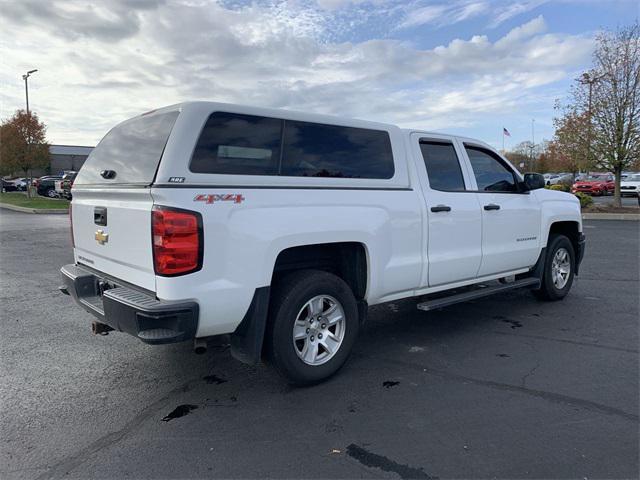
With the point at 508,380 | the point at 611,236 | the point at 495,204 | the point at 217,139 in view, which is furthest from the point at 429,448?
the point at 611,236

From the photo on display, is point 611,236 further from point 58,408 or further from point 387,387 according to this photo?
point 58,408

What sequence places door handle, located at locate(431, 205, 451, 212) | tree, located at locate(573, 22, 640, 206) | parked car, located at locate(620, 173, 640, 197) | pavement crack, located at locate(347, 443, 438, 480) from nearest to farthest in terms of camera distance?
1. pavement crack, located at locate(347, 443, 438, 480)
2. door handle, located at locate(431, 205, 451, 212)
3. tree, located at locate(573, 22, 640, 206)
4. parked car, located at locate(620, 173, 640, 197)

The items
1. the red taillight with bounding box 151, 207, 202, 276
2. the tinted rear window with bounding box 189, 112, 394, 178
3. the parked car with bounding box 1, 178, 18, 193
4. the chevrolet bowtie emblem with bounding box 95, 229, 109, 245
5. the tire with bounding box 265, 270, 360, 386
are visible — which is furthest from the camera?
the parked car with bounding box 1, 178, 18, 193

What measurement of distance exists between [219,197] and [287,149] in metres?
0.80

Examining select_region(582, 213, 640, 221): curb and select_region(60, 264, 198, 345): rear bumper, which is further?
select_region(582, 213, 640, 221): curb

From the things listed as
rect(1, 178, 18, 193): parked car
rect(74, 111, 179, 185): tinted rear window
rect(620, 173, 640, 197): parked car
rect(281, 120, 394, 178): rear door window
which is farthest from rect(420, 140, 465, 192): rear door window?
rect(1, 178, 18, 193): parked car

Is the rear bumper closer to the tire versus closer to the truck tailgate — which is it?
the truck tailgate

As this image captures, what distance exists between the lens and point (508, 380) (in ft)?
12.9

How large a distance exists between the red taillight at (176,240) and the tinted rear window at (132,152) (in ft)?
1.14

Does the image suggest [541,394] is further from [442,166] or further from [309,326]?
[442,166]

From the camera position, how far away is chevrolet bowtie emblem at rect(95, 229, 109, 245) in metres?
3.74

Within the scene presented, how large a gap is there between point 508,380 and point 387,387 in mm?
989

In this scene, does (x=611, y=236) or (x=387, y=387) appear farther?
(x=611, y=236)

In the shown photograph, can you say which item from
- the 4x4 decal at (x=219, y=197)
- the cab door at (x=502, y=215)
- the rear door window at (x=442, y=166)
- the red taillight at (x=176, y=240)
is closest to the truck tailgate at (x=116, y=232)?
the red taillight at (x=176, y=240)
